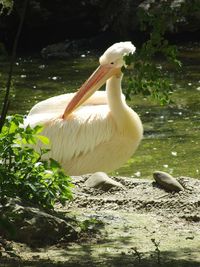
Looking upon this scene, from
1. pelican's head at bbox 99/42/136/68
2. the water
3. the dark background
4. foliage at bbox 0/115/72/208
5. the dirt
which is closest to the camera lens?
the dirt

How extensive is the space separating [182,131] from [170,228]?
5408 millimetres

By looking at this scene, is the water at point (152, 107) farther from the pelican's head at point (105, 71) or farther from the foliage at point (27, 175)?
the foliage at point (27, 175)

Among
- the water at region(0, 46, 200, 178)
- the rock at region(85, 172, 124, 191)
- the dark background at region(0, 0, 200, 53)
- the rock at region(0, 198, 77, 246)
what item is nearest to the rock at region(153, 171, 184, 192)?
the rock at region(85, 172, 124, 191)

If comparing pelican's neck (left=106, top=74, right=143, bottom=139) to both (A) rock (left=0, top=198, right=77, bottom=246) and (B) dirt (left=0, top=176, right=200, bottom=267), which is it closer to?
(B) dirt (left=0, top=176, right=200, bottom=267)

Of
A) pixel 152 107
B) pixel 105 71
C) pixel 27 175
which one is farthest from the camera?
pixel 152 107

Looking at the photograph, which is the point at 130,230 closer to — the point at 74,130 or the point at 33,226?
the point at 33,226

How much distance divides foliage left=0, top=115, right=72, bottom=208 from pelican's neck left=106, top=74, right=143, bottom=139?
3.15 m

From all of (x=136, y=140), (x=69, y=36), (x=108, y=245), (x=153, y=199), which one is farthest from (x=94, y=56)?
(x=108, y=245)

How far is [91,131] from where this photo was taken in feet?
23.9

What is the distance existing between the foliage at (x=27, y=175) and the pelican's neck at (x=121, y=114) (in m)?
3.15

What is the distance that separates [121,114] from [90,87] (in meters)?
0.69

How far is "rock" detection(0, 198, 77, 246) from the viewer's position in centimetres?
392

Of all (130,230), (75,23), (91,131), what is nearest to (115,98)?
(91,131)

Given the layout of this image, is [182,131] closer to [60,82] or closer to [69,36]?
[60,82]
